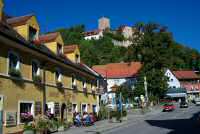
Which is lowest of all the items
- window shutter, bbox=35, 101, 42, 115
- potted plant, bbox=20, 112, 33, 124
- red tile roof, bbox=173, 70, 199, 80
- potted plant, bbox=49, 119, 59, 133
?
potted plant, bbox=49, 119, 59, 133

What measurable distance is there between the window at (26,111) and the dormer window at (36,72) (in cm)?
181

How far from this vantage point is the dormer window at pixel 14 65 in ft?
67.4

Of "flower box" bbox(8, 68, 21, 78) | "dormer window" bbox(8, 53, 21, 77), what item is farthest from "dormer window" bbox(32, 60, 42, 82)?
"flower box" bbox(8, 68, 21, 78)

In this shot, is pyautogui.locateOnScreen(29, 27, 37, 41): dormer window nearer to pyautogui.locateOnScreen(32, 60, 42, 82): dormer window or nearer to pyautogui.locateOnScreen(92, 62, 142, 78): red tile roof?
pyautogui.locateOnScreen(32, 60, 42, 82): dormer window

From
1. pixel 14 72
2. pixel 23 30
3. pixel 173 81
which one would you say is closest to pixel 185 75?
pixel 173 81

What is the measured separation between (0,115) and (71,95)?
15778mm

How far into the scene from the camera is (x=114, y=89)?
7719cm

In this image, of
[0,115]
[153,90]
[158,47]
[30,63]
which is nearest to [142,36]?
[158,47]

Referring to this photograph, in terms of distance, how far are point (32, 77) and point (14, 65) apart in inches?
88.6

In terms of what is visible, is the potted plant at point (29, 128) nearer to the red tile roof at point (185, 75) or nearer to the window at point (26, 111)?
the window at point (26, 111)

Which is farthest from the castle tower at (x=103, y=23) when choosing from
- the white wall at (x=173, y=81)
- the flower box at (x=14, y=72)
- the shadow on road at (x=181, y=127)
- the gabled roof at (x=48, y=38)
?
the flower box at (x=14, y=72)

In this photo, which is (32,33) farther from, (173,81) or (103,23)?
(103,23)

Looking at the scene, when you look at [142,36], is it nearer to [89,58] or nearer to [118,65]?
[118,65]

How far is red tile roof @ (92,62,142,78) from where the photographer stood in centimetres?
8762
